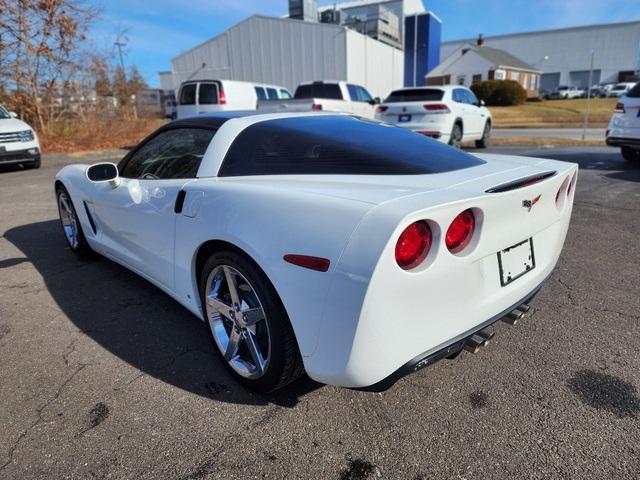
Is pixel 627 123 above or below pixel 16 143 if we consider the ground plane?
above

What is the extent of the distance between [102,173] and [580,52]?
88958 millimetres

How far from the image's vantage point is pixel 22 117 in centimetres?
1625

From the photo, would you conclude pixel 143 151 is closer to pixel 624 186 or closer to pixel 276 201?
pixel 276 201

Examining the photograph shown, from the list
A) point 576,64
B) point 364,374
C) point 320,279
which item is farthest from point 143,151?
point 576,64

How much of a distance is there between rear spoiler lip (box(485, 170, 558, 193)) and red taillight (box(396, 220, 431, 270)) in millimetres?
398

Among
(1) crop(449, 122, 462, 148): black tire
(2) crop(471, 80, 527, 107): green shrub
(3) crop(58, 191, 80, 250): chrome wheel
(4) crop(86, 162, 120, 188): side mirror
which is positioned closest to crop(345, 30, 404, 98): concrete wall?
(2) crop(471, 80, 527, 107): green shrub

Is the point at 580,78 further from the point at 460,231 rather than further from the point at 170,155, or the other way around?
the point at 460,231

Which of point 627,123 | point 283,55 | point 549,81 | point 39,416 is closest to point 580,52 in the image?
point 549,81

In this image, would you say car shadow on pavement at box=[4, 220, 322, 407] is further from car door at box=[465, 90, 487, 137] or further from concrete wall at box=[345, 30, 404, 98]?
concrete wall at box=[345, 30, 404, 98]

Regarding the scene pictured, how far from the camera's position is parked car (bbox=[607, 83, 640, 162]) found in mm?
8188

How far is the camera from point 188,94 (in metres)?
14.9

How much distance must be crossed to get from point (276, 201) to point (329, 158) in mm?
533

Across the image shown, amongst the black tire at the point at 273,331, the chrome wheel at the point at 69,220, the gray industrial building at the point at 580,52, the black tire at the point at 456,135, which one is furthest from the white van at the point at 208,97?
the gray industrial building at the point at 580,52

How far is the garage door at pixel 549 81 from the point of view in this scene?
7581cm
